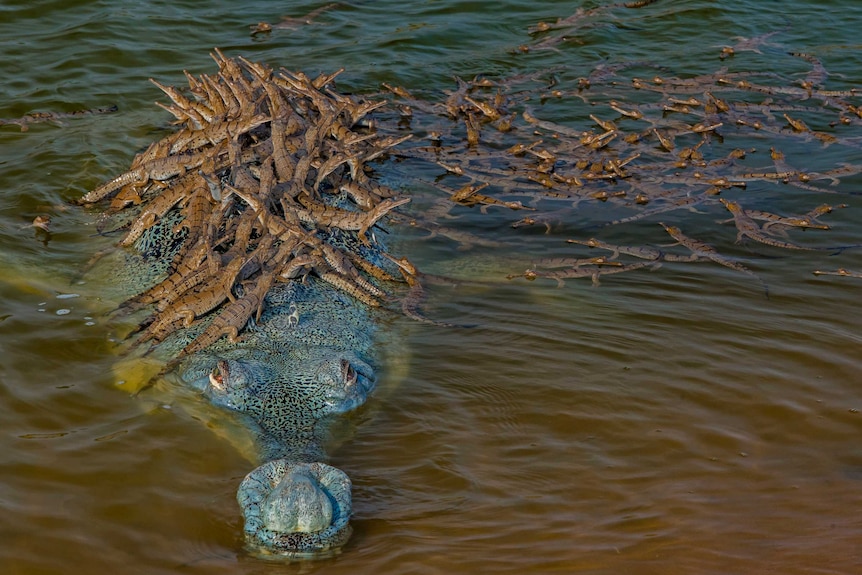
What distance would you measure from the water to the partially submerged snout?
8 cm

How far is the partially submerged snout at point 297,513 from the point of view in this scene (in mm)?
4188

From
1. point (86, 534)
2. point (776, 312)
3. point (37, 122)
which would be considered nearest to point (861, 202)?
point (776, 312)

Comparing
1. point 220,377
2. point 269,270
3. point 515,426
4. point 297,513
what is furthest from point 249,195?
point 297,513

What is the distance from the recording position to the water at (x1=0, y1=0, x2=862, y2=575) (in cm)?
445

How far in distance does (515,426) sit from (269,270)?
6.47 feet

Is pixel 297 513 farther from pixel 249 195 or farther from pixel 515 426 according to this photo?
pixel 249 195

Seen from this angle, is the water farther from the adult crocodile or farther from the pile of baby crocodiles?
the pile of baby crocodiles

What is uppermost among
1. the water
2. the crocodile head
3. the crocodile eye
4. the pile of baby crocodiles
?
the pile of baby crocodiles

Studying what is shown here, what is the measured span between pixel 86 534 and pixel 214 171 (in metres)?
3.47

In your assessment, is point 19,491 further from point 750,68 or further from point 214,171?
point 750,68

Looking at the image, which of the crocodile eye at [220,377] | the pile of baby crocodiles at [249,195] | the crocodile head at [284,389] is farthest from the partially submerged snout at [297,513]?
the pile of baby crocodiles at [249,195]

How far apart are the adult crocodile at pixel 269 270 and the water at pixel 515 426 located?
229 mm

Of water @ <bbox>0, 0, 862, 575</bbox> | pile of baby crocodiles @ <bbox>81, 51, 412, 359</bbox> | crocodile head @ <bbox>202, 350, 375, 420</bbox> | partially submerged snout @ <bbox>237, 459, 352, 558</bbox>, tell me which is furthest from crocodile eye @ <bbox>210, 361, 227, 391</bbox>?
partially submerged snout @ <bbox>237, 459, 352, 558</bbox>

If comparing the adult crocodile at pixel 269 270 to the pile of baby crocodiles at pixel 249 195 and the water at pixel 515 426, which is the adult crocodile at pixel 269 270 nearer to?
the pile of baby crocodiles at pixel 249 195
